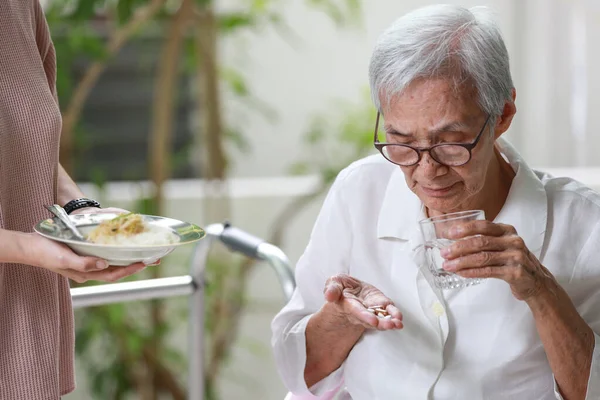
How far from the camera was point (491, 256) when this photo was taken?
1363mm

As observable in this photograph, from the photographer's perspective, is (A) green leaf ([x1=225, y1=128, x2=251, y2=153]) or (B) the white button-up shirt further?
(A) green leaf ([x1=225, y1=128, x2=251, y2=153])

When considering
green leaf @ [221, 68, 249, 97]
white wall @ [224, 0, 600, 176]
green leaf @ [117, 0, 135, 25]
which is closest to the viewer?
green leaf @ [117, 0, 135, 25]

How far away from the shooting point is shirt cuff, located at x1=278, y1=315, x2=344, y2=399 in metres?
1.72

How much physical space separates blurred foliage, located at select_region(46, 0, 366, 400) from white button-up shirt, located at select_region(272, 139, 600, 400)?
163 cm

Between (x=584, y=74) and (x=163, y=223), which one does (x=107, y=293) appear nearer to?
(x=163, y=223)

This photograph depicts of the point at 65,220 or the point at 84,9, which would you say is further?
the point at 84,9

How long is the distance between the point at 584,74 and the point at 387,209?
225 centimetres

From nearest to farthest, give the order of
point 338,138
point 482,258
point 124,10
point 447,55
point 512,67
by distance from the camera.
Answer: point 482,258
point 447,55
point 124,10
point 338,138
point 512,67

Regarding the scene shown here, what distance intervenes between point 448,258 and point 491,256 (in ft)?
0.23

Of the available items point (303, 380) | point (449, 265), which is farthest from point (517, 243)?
point (303, 380)

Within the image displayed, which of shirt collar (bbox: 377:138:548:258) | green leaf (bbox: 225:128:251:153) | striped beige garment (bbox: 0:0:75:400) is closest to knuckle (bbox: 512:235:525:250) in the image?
shirt collar (bbox: 377:138:548:258)

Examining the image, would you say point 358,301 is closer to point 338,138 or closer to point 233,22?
point 233,22

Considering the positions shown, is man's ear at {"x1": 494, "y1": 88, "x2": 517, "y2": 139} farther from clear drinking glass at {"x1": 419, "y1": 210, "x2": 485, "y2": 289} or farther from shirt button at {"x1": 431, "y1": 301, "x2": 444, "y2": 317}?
shirt button at {"x1": 431, "y1": 301, "x2": 444, "y2": 317}

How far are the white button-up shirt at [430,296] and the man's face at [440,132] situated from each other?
12 centimetres
